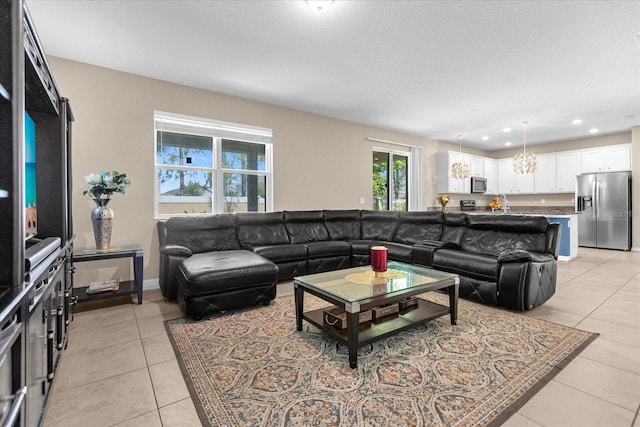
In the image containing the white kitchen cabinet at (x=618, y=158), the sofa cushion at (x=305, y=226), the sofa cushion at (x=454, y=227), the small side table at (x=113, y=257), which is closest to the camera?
the small side table at (x=113, y=257)

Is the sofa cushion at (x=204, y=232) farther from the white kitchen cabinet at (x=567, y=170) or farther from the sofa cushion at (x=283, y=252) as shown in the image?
the white kitchen cabinet at (x=567, y=170)

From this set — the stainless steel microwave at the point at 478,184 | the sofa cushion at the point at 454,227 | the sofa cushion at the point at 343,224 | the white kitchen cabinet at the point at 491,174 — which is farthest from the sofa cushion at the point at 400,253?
the white kitchen cabinet at the point at 491,174

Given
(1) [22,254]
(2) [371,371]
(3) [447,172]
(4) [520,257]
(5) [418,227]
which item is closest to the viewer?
(1) [22,254]

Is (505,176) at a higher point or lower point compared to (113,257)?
higher

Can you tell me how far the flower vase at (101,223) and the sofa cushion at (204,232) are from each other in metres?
0.62

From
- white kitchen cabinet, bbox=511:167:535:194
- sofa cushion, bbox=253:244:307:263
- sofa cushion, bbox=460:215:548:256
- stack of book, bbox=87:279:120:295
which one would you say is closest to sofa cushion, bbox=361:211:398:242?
sofa cushion, bbox=460:215:548:256

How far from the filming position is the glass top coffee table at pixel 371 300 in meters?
1.96

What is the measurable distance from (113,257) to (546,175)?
29.9 ft

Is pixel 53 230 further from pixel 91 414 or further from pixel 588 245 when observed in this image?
pixel 588 245

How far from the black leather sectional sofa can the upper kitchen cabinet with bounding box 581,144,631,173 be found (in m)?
5.10

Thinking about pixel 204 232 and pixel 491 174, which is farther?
pixel 491 174

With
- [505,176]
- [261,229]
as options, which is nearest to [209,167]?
[261,229]

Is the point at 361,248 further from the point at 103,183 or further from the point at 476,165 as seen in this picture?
the point at 476,165

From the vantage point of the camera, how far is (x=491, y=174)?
837 cm
